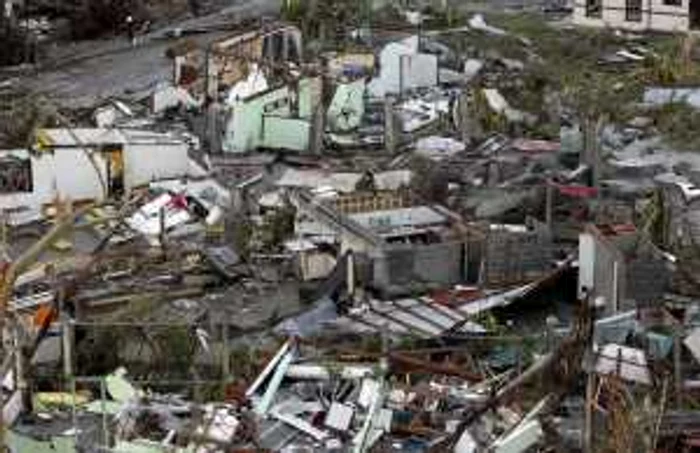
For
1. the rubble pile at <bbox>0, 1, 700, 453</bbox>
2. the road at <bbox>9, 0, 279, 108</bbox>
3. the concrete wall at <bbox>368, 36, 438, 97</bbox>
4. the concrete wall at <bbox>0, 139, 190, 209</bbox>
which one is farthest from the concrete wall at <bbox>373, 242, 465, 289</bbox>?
the road at <bbox>9, 0, 279, 108</bbox>

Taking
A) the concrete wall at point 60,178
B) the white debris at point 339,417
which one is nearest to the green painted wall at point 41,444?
the white debris at point 339,417

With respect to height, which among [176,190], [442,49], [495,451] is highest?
[442,49]

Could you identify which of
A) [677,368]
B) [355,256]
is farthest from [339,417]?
[355,256]

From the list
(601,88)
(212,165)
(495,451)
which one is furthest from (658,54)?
(495,451)

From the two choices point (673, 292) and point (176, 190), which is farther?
point (176, 190)

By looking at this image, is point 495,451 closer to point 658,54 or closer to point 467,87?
point 467,87

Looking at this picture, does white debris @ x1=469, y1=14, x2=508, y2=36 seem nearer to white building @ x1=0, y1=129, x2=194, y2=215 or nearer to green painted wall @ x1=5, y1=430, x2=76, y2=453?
white building @ x1=0, y1=129, x2=194, y2=215
